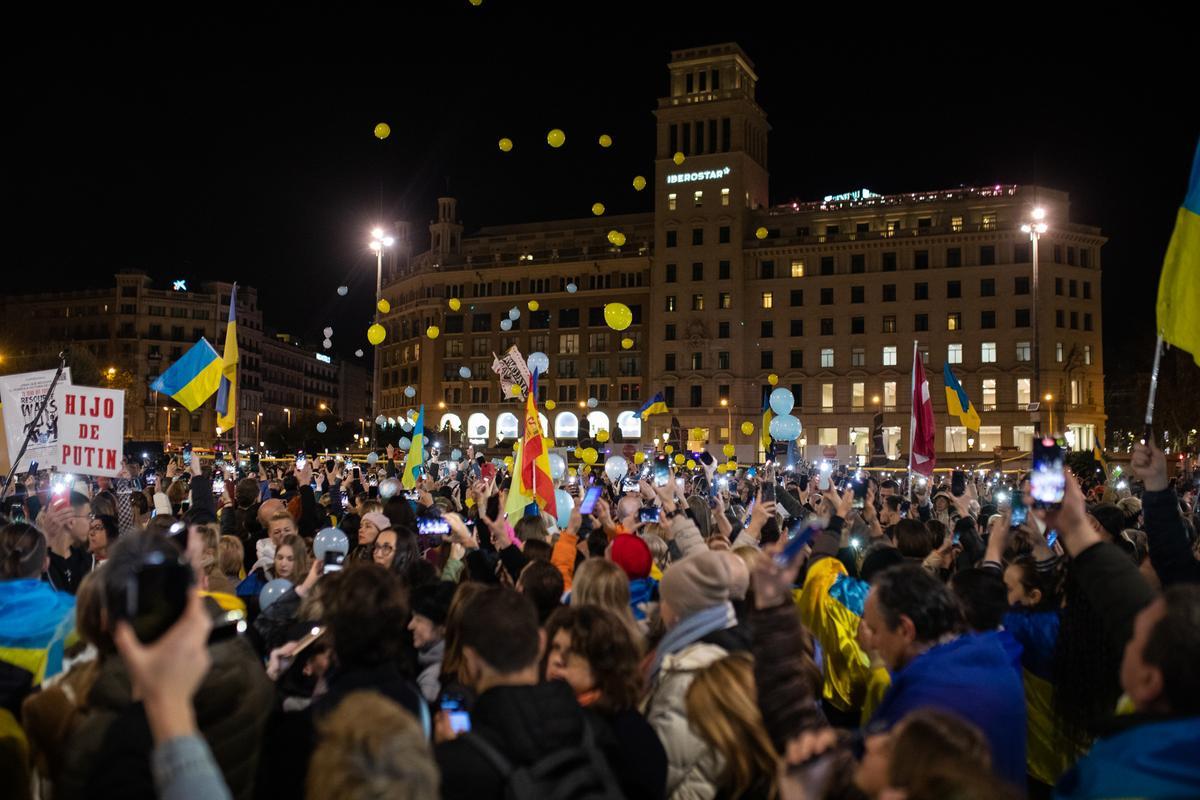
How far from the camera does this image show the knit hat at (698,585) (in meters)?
4.18

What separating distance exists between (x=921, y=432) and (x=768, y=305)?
6428cm

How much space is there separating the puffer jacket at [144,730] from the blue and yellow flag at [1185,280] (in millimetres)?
5464

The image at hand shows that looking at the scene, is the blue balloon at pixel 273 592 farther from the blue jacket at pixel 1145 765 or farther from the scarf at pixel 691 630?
the blue jacket at pixel 1145 765

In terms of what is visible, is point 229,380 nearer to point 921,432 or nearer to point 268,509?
point 268,509

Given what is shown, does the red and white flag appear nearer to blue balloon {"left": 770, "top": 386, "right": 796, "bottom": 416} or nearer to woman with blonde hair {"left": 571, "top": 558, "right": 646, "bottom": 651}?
blue balloon {"left": 770, "top": 386, "right": 796, "bottom": 416}

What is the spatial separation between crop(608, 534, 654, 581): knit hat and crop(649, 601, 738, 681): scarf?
57.9 inches

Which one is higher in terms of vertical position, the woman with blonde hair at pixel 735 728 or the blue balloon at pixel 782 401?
the blue balloon at pixel 782 401

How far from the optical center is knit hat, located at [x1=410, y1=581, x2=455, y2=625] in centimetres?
498

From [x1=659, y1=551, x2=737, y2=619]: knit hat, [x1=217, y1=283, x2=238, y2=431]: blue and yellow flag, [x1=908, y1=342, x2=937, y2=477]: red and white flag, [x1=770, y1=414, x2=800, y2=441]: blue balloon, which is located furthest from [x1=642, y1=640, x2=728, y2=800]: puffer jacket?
[x1=770, y1=414, x2=800, y2=441]: blue balloon

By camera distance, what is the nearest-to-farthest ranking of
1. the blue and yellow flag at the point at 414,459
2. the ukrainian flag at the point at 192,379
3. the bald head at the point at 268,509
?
the bald head at the point at 268,509 < the ukrainian flag at the point at 192,379 < the blue and yellow flag at the point at 414,459

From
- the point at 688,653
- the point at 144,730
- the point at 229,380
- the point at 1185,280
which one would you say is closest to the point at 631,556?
the point at 688,653

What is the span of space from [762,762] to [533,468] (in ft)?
27.3

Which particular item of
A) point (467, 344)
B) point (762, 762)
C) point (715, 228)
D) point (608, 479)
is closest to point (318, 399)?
point (467, 344)

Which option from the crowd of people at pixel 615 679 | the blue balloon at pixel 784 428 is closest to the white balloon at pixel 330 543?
the crowd of people at pixel 615 679
